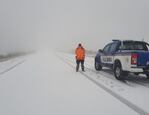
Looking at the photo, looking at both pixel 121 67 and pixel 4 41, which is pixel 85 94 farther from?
pixel 4 41

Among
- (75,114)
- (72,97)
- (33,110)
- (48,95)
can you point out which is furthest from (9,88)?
(75,114)

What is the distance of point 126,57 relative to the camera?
517 inches

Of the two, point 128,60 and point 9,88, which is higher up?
point 128,60

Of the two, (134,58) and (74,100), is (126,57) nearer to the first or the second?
(134,58)

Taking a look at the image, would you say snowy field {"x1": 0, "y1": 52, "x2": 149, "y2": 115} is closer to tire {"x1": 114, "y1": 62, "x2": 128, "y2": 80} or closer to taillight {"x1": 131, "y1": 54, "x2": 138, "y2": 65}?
taillight {"x1": 131, "y1": 54, "x2": 138, "y2": 65}

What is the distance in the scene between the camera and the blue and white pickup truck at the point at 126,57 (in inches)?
499

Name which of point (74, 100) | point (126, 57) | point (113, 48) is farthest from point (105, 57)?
point (74, 100)

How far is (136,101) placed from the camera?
29.5 ft

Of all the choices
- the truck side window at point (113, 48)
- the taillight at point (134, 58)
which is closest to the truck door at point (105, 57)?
the truck side window at point (113, 48)

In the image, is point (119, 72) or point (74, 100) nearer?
point (74, 100)

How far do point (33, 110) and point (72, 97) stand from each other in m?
2.07

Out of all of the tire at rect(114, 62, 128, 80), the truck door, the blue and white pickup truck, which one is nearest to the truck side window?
the blue and white pickup truck

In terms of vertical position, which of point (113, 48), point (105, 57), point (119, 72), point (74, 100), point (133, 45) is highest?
point (133, 45)

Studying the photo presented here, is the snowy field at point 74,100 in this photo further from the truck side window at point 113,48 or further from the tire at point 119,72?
the truck side window at point 113,48
